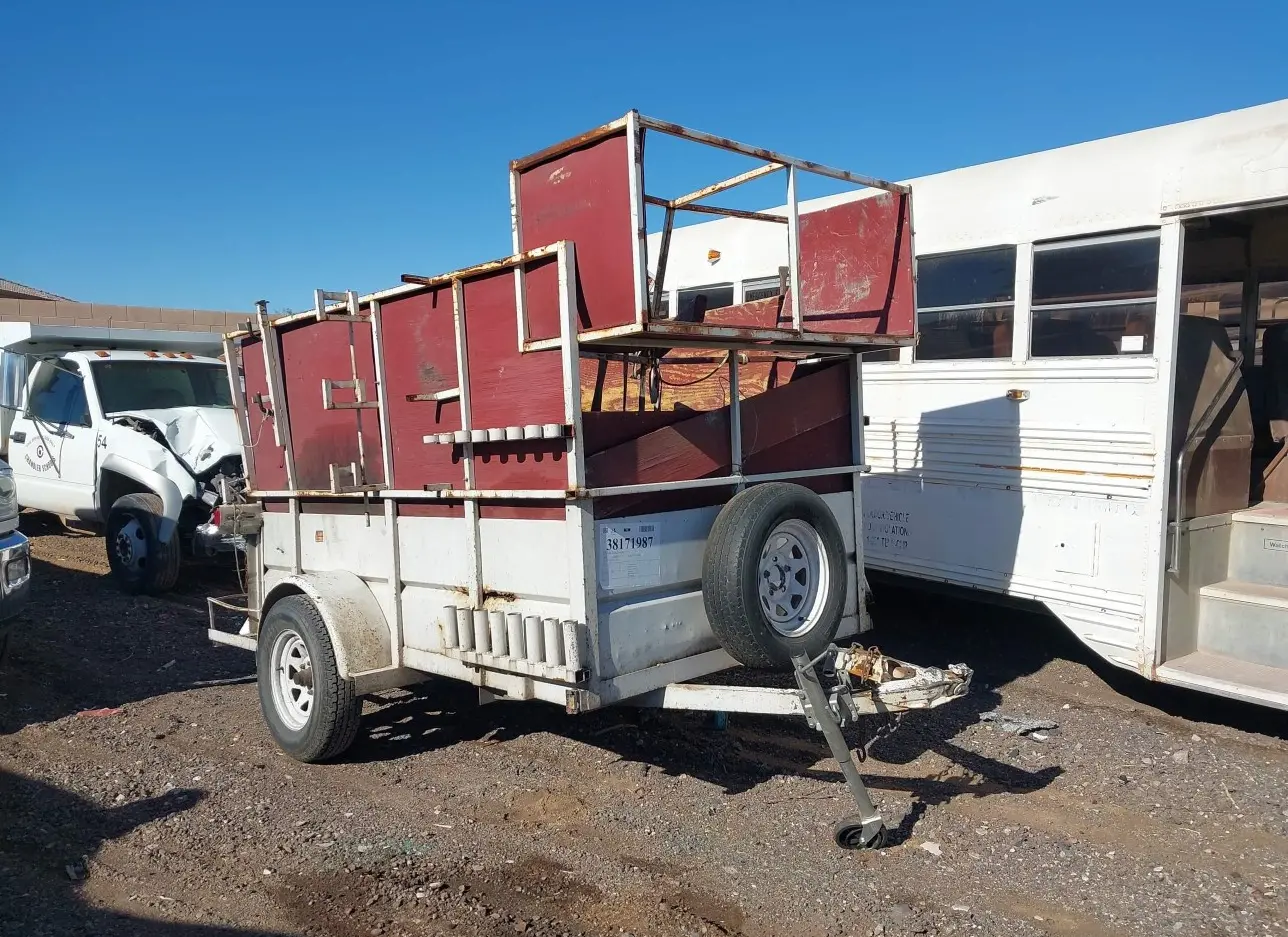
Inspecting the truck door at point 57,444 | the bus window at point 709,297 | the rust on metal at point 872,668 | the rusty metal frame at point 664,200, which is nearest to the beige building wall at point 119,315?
the truck door at point 57,444

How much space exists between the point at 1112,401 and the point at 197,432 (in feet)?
24.8

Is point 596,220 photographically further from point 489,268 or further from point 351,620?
point 351,620

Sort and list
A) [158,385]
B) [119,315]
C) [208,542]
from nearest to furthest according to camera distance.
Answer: [208,542]
[158,385]
[119,315]

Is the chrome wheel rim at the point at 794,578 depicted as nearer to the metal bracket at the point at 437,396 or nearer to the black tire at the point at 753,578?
the black tire at the point at 753,578

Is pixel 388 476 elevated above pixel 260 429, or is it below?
below

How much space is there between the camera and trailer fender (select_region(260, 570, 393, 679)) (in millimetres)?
4719

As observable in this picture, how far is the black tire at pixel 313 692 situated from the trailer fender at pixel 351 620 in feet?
0.25

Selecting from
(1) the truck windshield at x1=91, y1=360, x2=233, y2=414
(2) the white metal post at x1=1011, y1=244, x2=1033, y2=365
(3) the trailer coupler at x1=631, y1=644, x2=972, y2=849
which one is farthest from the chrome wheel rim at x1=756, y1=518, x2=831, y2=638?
(1) the truck windshield at x1=91, y1=360, x2=233, y2=414

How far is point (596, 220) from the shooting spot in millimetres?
3920

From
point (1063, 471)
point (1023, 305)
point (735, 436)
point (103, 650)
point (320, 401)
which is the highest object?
point (1023, 305)

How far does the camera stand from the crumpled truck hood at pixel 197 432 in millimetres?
8552

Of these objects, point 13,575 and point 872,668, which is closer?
point 872,668

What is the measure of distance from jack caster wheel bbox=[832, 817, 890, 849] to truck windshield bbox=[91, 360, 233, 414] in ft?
24.2

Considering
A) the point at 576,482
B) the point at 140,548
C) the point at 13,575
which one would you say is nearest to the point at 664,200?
the point at 576,482
